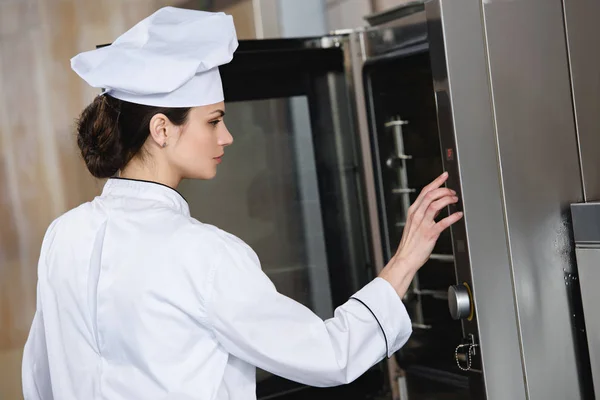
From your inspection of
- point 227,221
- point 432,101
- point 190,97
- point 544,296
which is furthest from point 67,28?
point 544,296

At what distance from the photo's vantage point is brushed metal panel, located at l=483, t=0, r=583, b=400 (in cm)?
166

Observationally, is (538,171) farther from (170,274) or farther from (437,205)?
(170,274)

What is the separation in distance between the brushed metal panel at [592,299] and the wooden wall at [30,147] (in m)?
1.71

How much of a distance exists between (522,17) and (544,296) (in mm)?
589

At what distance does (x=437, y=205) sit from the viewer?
1590 millimetres

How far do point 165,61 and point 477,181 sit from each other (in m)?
0.66

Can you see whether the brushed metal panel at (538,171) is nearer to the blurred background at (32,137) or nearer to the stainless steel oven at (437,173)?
the stainless steel oven at (437,173)

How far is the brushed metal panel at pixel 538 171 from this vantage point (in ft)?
5.45

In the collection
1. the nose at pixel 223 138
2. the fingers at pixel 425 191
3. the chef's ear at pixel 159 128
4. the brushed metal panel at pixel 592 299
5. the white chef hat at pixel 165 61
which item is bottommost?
the brushed metal panel at pixel 592 299

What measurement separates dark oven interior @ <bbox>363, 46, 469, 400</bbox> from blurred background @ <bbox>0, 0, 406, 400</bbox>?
39cm

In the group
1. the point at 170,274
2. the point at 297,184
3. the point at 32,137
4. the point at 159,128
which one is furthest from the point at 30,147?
the point at 170,274

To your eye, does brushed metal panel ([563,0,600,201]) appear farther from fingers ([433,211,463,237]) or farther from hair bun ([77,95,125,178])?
hair bun ([77,95,125,178])

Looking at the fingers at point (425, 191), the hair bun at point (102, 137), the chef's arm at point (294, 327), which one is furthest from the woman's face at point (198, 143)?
the fingers at point (425, 191)

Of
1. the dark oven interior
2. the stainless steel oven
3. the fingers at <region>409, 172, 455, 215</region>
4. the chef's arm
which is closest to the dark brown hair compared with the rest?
the chef's arm
